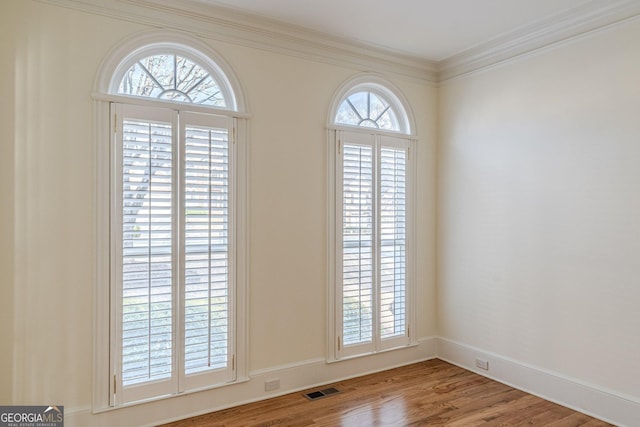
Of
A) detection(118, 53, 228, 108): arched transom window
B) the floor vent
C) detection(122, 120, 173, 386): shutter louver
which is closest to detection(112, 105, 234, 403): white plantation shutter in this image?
detection(122, 120, 173, 386): shutter louver

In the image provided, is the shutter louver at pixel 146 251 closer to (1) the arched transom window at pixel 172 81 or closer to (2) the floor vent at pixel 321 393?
(1) the arched transom window at pixel 172 81

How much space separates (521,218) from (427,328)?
1.52 meters

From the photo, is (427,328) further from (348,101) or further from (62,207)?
(62,207)

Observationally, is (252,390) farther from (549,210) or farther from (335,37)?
(335,37)

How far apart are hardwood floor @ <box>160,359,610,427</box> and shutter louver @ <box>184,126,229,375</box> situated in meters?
0.49

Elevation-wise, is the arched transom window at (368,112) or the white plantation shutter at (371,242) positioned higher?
the arched transom window at (368,112)

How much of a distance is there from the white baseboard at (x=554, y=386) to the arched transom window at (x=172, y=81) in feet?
10.6

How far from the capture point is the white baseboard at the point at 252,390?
275cm

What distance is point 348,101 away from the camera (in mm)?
3857

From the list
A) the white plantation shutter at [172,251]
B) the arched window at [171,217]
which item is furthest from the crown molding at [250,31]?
the white plantation shutter at [172,251]

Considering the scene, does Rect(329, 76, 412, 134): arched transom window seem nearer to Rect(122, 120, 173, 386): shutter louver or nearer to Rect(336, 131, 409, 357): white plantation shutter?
Rect(336, 131, 409, 357): white plantation shutter

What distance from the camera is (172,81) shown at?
302cm

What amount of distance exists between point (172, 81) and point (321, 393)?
274 cm

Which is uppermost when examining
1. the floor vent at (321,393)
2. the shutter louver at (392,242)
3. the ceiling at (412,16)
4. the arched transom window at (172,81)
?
the ceiling at (412,16)
